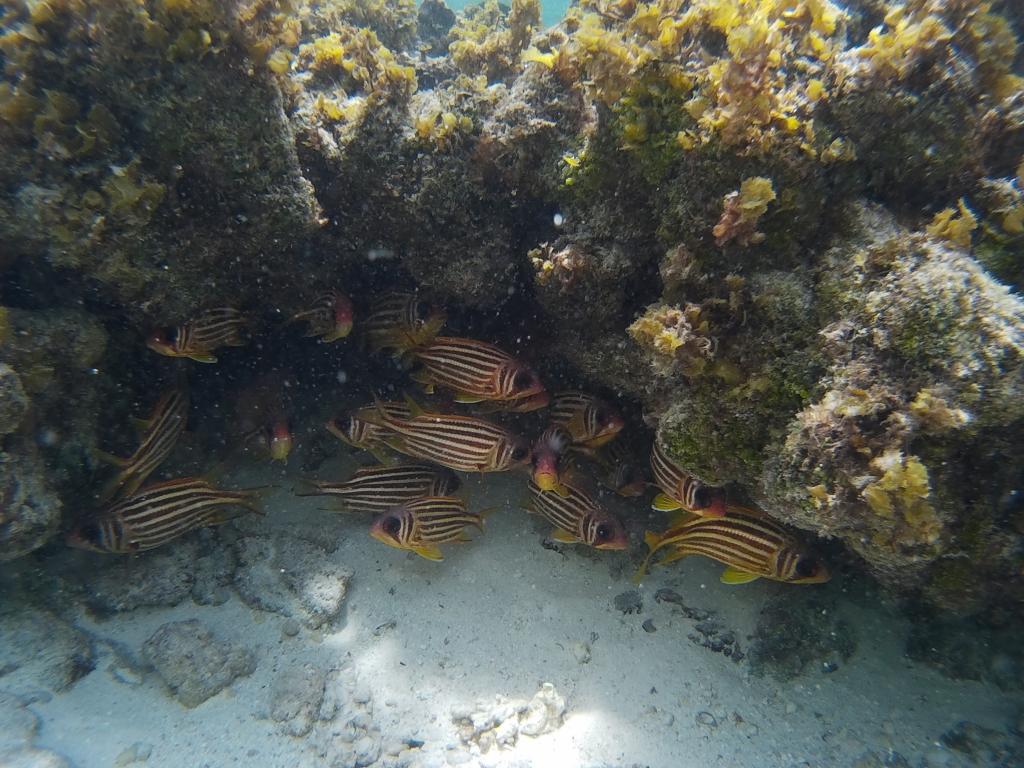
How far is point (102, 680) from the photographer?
13.0 ft

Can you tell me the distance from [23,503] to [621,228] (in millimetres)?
4167

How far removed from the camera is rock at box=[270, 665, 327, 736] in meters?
3.87

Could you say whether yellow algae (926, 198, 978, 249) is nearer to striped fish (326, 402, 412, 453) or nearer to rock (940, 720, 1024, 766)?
rock (940, 720, 1024, 766)

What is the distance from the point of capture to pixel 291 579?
181 inches

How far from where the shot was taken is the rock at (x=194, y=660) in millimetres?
3951

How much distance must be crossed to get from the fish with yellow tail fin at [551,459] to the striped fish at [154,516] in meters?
2.42

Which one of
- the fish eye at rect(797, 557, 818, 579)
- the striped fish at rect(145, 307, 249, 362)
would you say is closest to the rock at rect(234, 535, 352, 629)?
the striped fish at rect(145, 307, 249, 362)

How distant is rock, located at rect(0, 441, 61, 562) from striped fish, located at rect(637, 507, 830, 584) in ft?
14.2

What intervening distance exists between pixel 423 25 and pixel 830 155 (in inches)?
359

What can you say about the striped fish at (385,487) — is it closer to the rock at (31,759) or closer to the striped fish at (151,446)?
the striped fish at (151,446)

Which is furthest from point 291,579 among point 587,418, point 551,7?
point 551,7

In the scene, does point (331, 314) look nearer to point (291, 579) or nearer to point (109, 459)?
point (109, 459)

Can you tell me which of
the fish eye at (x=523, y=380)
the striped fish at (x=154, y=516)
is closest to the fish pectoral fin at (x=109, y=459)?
the striped fish at (x=154, y=516)

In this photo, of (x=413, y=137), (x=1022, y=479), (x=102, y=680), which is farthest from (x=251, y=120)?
(x=1022, y=479)
